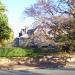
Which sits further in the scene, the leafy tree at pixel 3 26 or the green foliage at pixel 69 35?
the green foliage at pixel 69 35

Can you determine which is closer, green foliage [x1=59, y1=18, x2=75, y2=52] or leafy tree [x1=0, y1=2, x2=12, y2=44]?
leafy tree [x1=0, y1=2, x2=12, y2=44]

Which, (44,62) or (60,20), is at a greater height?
(60,20)

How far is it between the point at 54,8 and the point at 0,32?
505 inches

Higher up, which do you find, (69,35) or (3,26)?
(3,26)

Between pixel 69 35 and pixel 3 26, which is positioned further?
pixel 69 35

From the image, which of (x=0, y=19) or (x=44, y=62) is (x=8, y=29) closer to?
(x=0, y=19)

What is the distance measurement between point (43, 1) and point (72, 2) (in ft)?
15.3

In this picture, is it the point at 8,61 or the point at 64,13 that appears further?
the point at 64,13

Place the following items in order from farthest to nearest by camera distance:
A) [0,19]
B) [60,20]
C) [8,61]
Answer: [60,20] → [8,61] → [0,19]

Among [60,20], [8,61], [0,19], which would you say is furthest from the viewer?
[60,20]

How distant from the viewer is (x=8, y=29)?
137ft

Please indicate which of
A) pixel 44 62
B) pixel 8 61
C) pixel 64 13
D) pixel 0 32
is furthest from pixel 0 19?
pixel 64 13

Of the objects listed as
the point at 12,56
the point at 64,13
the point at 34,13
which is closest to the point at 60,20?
the point at 64,13

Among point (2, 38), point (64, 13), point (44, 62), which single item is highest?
point (64, 13)
